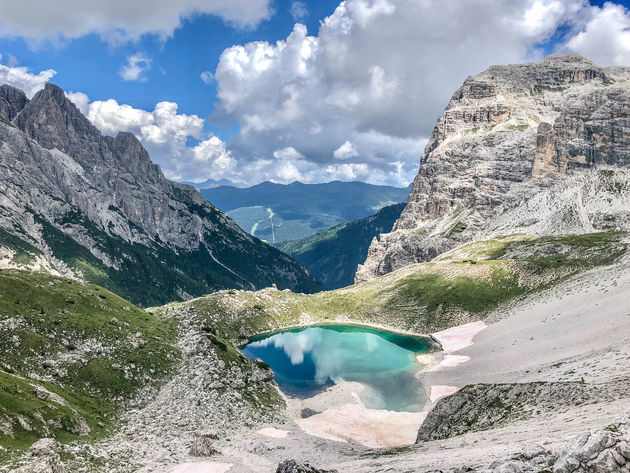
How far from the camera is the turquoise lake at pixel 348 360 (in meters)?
84.9

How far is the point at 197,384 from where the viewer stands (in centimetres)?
6500

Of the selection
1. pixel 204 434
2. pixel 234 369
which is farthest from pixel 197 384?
pixel 204 434

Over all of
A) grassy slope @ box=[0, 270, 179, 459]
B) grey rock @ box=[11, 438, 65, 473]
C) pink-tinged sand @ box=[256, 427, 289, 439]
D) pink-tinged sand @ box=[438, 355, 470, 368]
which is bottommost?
pink-tinged sand @ box=[438, 355, 470, 368]

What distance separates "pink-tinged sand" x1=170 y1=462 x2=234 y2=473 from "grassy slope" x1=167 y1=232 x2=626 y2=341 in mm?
78666

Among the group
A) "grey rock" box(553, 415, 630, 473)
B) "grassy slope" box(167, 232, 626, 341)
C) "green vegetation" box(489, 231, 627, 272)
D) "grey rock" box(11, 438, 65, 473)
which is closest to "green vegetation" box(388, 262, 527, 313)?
"grassy slope" box(167, 232, 626, 341)

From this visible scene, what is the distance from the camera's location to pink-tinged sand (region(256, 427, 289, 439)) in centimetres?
5716

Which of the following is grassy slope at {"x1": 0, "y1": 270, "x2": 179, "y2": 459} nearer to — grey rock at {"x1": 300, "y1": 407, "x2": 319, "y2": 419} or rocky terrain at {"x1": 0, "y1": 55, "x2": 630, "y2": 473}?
rocky terrain at {"x1": 0, "y1": 55, "x2": 630, "y2": 473}

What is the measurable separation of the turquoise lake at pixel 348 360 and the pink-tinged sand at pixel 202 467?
40177mm

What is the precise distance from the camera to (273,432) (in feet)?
193

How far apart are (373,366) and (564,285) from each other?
207 ft

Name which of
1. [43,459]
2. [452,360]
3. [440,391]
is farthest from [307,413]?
[43,459]

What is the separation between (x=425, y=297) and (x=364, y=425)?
267ft

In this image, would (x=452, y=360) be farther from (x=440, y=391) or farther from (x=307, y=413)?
(x=307, y=413)

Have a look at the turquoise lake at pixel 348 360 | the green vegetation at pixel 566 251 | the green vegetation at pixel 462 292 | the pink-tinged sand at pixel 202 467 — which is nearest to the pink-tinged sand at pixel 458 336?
the turquoise lake at pixel 348 360
